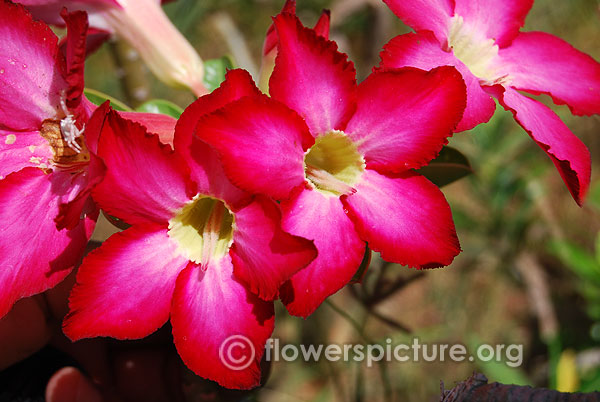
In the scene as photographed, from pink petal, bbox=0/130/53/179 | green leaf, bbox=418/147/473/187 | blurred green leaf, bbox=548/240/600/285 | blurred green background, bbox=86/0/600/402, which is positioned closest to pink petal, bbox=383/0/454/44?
green leaf, bbox=418/147/473/187

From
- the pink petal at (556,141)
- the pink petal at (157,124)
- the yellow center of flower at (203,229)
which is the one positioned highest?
the pink petal at (556,141)

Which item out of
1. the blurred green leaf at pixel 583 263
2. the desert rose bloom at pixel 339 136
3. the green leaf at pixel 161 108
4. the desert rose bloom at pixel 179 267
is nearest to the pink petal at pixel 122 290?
the desert rose bloom at pixel 179 267

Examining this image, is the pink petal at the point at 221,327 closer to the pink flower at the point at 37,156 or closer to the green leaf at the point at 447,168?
the pink flower at the point at 37,156

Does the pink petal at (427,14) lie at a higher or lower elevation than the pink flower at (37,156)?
higher

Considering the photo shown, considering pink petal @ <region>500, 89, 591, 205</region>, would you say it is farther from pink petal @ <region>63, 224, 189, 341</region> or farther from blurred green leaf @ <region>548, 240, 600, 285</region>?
blurred green leaf @ <region>548, 240, 600, 285</region>

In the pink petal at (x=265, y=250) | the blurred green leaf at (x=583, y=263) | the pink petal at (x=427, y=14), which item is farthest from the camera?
the blurred green leaf at (x=583, y=263)

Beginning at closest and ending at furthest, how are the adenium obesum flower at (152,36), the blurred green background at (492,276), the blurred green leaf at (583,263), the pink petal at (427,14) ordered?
the pink petal at (427,14), the adenium obesum flower at (152,36), the blurred green leaf at (583,263), the blurred green background at (492,276)

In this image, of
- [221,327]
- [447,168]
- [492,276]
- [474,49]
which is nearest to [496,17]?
[474,49]
